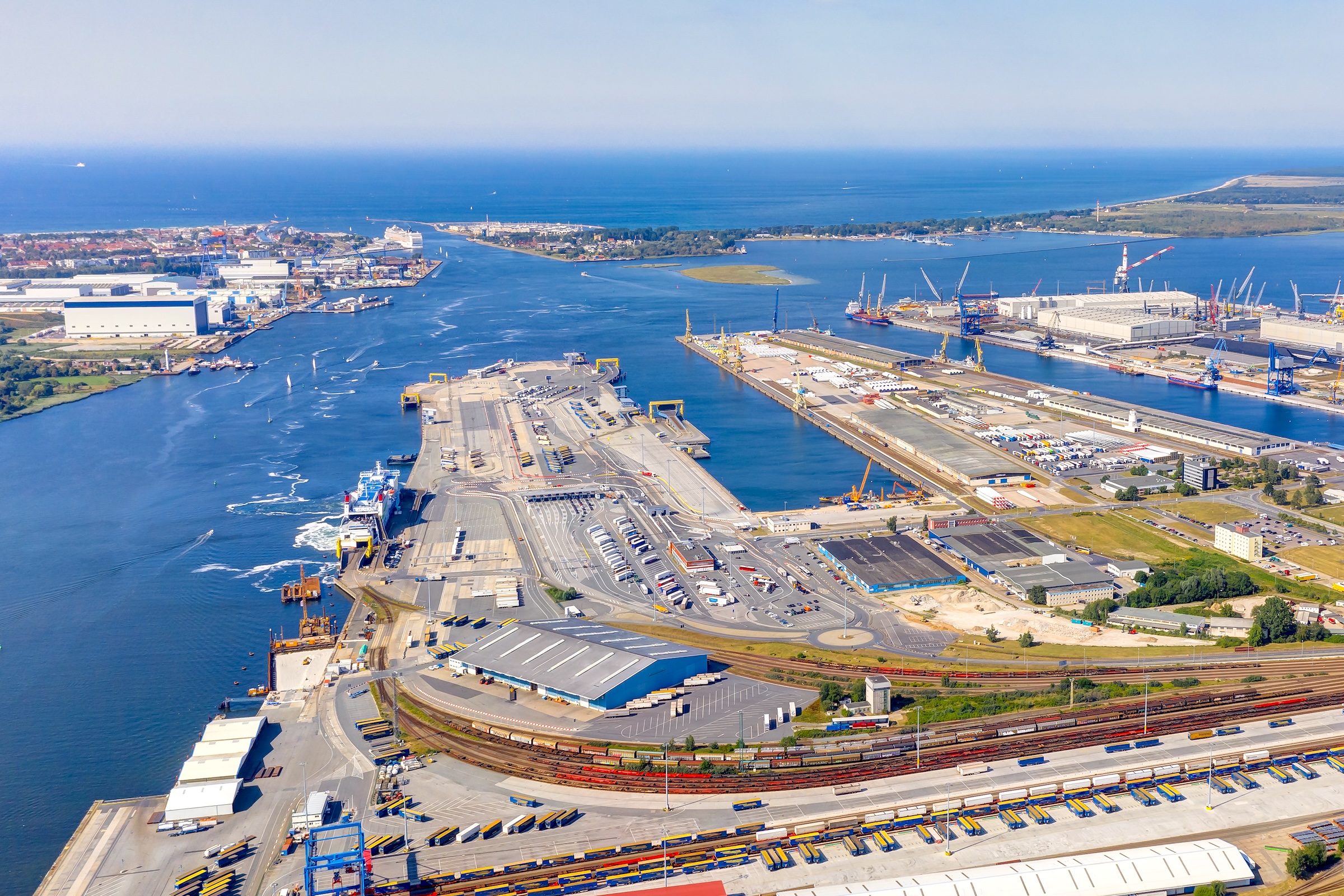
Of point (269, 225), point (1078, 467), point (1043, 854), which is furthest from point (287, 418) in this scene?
point (269, 225)

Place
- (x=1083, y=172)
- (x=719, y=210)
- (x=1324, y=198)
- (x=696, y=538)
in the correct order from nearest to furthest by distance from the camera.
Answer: (x=696, y=538), (x=1324, y=198), (x=719, y=210), (x=1083, y=172)

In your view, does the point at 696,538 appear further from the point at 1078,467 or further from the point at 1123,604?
the point at 1078,467

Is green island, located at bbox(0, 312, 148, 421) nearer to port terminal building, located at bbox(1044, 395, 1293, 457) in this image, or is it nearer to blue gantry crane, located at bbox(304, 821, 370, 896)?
blue gantry crane, located at bbox(304, 821, 370, 896)

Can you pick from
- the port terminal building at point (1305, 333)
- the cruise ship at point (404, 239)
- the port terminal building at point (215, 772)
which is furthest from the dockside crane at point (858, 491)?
the cruise ship at point (404, 239)

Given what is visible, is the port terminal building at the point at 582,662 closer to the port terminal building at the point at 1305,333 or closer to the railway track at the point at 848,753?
the railway track at the point at 848,753

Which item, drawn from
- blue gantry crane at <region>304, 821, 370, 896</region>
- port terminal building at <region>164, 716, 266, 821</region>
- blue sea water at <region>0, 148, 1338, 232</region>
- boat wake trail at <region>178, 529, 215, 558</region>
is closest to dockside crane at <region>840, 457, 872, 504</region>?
boat wake trail at <region>178, 529, 215, 558</region>

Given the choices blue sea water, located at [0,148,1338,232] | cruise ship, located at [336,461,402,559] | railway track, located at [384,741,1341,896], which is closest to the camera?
railway track, located at [384,741,1341,896]

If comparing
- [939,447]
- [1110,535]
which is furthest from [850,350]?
[1110,535]
